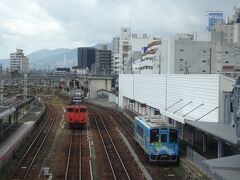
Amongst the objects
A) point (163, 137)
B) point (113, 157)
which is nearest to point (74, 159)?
point (113, 157)

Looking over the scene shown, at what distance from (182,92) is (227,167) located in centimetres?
1305

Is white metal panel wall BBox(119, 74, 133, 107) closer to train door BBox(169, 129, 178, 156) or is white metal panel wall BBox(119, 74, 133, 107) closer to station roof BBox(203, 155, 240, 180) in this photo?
train door BBox(169, 129, 178, 156)

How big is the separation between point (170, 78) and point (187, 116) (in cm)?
588

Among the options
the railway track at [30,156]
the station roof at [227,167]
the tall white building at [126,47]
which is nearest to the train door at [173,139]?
the station roof at [227,167]

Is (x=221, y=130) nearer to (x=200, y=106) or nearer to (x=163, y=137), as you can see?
(x=163, y=137)

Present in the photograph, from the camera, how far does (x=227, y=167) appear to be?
12.1 meters

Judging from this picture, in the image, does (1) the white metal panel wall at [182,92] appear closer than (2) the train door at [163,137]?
No

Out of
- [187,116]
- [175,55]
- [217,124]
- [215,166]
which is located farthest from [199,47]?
[215,166]

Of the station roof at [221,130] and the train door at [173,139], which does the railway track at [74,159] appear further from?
the station roof at [221,130]

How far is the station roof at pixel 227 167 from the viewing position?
11092mm

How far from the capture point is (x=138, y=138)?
21844mm

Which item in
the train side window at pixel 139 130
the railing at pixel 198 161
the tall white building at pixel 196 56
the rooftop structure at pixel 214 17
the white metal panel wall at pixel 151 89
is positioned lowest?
the railing at pixel 198 161

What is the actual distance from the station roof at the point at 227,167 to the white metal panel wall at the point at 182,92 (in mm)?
5833

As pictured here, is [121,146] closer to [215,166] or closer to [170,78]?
[170,78]
